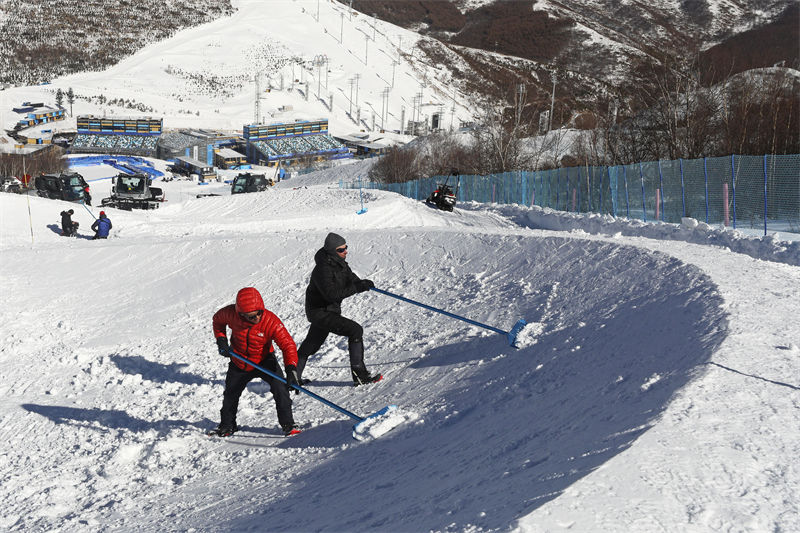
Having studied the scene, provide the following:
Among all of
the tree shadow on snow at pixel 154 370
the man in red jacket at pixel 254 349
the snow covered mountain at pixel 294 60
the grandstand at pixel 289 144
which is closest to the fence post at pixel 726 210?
the tree shadow on snow at pixel 154 370

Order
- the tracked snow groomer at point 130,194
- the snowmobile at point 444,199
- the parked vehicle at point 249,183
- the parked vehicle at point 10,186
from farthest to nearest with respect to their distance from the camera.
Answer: the parked vehicle at point 10,186, the parked vehicle at point 249,183, the tracked snow groomer at point 130,194, the snowmobile at point 444,199

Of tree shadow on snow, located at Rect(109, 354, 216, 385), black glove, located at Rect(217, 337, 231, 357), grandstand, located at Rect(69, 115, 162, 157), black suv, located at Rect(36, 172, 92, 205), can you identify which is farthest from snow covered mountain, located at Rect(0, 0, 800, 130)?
black glove, located at Rect(217, 337, 231, 357)

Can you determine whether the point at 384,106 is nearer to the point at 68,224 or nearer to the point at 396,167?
the point at 396,167

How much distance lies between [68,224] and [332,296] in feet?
59.4

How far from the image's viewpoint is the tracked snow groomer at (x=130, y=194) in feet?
99.6

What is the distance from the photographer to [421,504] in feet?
13.6

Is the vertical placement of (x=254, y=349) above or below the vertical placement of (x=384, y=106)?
below

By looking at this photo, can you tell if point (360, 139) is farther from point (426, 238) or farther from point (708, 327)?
point (708, 327)

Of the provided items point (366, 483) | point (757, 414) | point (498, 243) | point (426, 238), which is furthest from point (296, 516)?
point (426, 238)

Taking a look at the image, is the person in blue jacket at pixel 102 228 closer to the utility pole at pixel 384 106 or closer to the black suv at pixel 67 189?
the black suv at pixel 67 189

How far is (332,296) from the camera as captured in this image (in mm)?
7508

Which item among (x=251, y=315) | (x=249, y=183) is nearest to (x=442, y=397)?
(x=251, y=315)

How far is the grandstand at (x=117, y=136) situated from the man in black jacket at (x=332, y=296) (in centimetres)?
9364

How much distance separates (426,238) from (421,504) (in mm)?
10725
